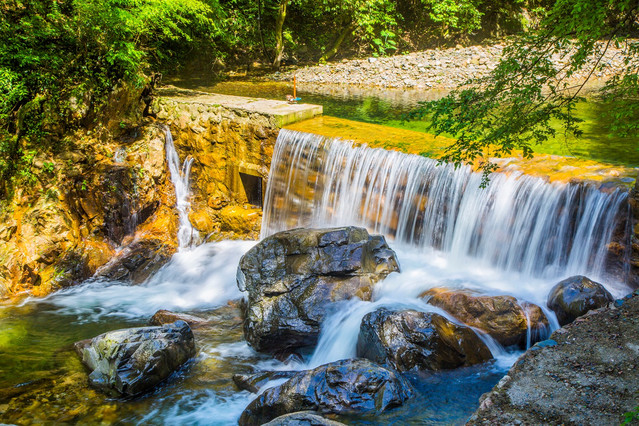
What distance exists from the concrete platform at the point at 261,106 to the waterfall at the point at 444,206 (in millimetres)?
550

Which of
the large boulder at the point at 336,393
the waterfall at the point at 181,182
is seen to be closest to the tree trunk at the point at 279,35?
the waterfall at the point at 181,182

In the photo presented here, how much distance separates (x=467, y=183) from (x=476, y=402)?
4007 mm

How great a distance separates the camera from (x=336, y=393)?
197 inches

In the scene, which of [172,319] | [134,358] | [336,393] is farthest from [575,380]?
[172,319]

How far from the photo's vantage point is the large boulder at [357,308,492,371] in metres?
5.76

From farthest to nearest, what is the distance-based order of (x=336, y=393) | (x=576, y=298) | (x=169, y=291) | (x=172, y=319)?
1. (x=169, y=291)
2. (x=172, y=319)
3. (x=576, y=298)
4. (x=336, y=393)

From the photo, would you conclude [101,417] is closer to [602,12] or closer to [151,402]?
[151,402]

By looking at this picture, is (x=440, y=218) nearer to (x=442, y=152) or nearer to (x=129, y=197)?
(x=442, y=152)

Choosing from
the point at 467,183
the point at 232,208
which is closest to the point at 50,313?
the point at 232,208

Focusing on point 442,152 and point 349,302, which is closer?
point 349,302

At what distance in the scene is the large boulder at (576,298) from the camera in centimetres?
586

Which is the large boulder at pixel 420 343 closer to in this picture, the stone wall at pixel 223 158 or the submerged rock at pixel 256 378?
the submerged rock at pixel 256 378

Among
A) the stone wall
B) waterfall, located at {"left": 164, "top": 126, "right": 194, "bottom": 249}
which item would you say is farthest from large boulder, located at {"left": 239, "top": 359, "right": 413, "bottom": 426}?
waterfall, located at {"left": 164, "top": 126, "right": 194, "bottom": 249}

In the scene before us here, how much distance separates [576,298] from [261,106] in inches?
314
